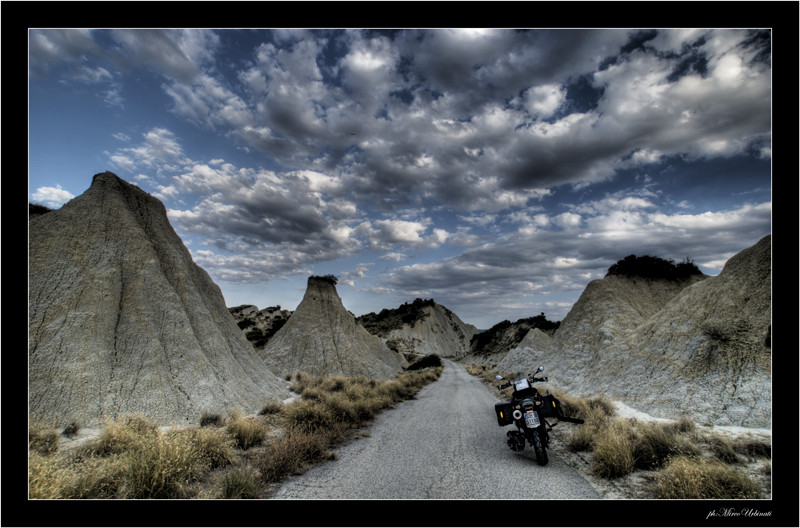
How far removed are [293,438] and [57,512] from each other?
136 inches

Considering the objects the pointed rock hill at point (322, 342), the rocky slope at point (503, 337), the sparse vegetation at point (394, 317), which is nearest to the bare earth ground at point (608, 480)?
the pointed rock hill at point (322, 342)

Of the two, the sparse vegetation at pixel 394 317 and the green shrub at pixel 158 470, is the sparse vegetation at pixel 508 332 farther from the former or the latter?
the green shrub at pixel 158 470

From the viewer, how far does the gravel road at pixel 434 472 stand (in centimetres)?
433

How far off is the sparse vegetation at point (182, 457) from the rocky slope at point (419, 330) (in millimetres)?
55283

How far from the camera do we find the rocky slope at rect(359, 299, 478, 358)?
7194 centimetres

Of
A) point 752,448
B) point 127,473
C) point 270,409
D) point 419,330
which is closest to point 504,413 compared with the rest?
point 752,448

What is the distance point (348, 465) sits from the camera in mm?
5465

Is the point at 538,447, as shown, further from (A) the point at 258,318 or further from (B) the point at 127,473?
(A) the point at 258,318

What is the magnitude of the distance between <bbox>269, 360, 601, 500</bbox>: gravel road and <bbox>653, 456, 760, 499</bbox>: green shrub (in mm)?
940

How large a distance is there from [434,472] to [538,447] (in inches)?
84.8

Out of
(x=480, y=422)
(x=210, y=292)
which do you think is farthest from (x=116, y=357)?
(x=480, y=422)

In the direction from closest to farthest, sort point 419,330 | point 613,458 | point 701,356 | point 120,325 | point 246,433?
point 613,458, point 246,433, point 120,325, point 701,356, point 419,330

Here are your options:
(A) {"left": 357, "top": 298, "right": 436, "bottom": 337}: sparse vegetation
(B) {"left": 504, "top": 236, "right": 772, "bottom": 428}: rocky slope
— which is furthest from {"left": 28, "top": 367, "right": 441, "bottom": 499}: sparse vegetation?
(A) {"left": 357, "top": 298, "right": 436, "bottom": 337}: sparse vegetation

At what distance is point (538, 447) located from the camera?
570 centimetres
